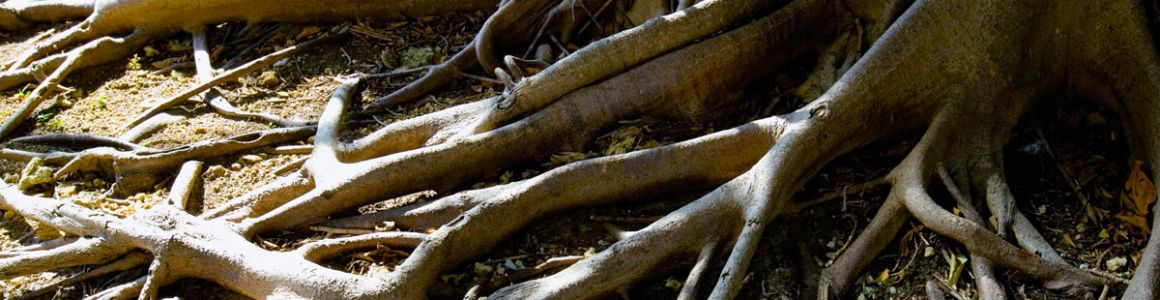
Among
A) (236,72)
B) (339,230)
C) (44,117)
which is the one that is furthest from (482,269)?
(44,117)

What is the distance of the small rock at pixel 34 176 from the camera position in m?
3.90

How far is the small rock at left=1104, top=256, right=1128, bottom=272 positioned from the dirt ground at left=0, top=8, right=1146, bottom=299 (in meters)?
0.02

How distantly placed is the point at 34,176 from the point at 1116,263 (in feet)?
13.7

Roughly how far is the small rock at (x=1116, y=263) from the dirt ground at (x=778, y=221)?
0.05 feet

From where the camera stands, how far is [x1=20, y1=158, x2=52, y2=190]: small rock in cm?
390

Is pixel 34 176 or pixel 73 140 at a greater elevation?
pixel 73 140

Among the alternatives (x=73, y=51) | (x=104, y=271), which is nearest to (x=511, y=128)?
(x=104, y=271)

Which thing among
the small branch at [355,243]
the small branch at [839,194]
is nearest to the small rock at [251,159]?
the small branch at [355,243]

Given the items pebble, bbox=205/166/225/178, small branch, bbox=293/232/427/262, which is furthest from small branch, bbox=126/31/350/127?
small branch, bbox=293/232/427/262

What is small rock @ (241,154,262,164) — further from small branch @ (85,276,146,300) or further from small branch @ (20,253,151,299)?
small branch @ (85,276,146,300)

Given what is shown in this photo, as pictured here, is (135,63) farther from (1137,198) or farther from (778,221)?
(1137,198)

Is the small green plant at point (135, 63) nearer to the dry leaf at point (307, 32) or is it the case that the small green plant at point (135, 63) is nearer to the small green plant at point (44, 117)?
the small green plant at point (44, 117)

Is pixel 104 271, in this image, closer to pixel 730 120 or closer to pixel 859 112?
pixel 730 120

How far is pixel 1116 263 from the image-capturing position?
2855 millimetres
